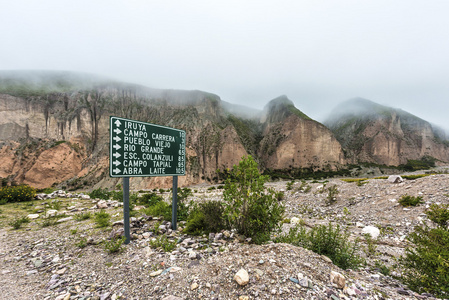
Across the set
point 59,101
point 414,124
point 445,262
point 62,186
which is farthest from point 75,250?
point 414,124

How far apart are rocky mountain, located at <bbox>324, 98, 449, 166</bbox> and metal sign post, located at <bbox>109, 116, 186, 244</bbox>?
78.7 metres

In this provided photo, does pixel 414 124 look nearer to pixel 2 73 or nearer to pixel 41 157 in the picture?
pixel 41 157

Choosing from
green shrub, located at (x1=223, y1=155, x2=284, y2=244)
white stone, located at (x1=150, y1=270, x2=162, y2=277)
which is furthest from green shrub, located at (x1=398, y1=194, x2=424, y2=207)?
white stone, located at (x1=150, y1=270, x2=162, y2=277)

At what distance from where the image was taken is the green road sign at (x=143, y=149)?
4.86 m

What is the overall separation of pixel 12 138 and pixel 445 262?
259ft

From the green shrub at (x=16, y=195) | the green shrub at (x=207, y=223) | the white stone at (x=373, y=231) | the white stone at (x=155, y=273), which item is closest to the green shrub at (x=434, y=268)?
the white stone at (x=373, y=231)

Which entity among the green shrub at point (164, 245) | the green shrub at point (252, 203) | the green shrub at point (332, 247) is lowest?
the green shrub at point (164, 245)

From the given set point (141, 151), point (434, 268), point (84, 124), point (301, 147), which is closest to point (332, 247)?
point (434, 268)

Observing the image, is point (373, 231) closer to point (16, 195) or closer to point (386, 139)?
point (16, 195)

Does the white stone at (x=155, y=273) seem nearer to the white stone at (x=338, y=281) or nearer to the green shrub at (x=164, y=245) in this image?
the green shrub at (x=164, y=245)

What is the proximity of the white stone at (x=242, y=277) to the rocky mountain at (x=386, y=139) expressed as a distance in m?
79.9

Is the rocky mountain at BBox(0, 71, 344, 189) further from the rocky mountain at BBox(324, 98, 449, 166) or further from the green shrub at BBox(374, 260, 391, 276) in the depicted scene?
the green shrub at BBox(374, 260, 391, 276)

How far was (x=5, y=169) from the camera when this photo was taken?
45.1 meters

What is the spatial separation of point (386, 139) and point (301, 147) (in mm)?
40729
